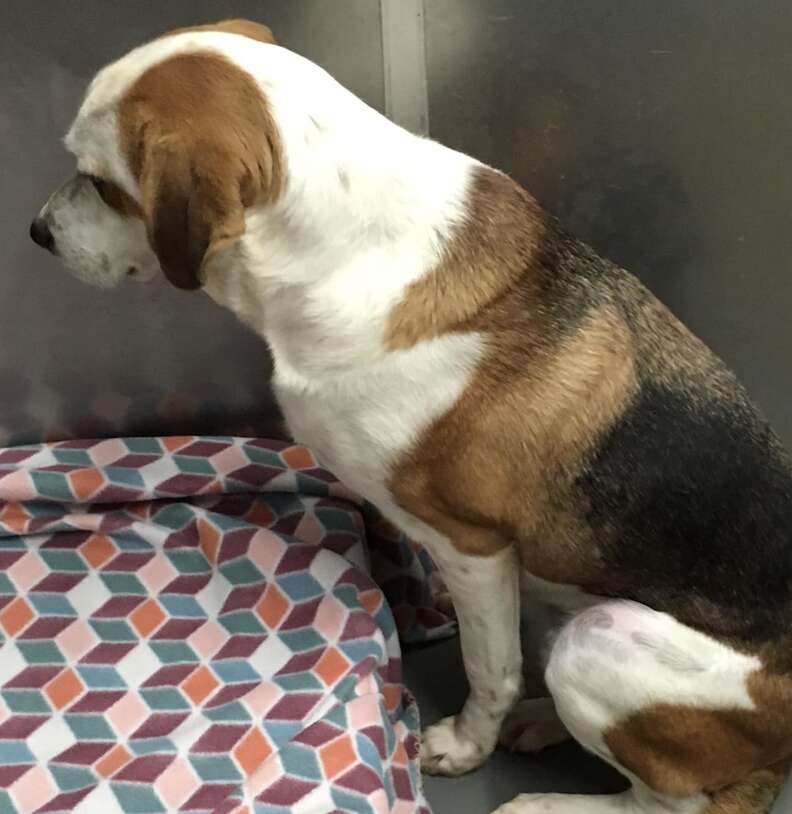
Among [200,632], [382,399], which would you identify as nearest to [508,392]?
[382,399]

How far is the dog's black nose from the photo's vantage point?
5.38 ft

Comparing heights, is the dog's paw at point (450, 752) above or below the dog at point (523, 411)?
below

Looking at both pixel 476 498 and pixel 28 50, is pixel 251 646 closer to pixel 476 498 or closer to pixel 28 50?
pixel 476 498

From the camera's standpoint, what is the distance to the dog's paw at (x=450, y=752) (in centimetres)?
199

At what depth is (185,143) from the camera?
1.37 m

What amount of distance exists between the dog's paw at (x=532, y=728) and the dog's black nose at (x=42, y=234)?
1.22 metres

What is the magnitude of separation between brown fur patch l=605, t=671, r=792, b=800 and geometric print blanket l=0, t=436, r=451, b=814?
440 mm

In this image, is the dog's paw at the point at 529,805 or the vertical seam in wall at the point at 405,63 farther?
the vertical seam in wall at the point at 405,63

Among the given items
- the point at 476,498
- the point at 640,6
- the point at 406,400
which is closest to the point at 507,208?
the point at 406,400

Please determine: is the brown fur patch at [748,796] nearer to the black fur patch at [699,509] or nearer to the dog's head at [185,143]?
the black fur patch at [699,509]

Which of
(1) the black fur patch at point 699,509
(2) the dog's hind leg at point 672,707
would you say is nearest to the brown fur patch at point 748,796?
(2) the dog's hind leg at point 672,707

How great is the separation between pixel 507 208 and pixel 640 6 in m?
0.65

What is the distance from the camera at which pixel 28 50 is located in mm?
1958

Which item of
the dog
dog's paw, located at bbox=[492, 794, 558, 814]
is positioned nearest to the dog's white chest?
the dog
